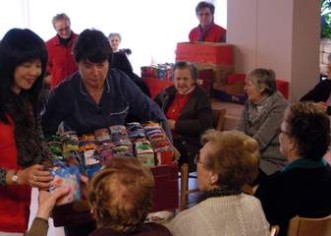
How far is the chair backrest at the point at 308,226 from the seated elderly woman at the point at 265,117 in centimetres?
150

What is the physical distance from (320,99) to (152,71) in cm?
167

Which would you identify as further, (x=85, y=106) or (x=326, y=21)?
(x=326, y=21)

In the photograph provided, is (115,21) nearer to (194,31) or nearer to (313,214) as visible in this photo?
(194,31)

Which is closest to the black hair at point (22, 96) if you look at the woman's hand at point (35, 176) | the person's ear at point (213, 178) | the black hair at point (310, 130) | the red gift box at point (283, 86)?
the woman's hand at point (35, 176)

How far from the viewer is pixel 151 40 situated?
23.9 feet

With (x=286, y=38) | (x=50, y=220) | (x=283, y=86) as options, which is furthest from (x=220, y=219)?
(x=286, y=38)

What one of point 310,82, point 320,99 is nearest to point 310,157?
point 320,99

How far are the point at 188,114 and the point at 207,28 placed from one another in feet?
7.46

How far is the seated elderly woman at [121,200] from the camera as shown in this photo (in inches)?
57.8

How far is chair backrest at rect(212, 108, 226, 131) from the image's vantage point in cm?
396

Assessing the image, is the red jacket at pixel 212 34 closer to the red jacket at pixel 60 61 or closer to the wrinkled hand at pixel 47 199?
the red jacket at pixel 60 61

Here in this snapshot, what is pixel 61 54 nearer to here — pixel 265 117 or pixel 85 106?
pixel 265 117

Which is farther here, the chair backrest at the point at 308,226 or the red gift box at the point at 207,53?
the red gift box at the point at 207,53

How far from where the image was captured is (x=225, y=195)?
1.73 m
